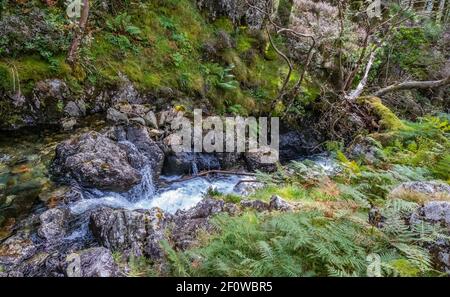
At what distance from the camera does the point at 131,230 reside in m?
4.11

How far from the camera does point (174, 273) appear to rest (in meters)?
3.07

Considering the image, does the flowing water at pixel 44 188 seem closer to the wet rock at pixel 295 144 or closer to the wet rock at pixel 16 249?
the wet rock at pixel 16 249

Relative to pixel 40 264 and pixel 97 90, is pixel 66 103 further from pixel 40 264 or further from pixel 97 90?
pixel 40 264

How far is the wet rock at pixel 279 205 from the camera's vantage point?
169 inches

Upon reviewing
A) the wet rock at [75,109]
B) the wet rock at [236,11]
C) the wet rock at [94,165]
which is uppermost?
the wet rock at [236,11]

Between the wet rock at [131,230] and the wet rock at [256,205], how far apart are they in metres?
1.20

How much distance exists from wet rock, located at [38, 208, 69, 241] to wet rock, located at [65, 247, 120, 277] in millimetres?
1008

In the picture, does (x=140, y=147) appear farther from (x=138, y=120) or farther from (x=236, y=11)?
(x=236, y=11)

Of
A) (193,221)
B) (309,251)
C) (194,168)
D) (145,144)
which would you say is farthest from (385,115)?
(309,251)

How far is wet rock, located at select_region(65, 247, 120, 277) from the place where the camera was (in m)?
3.16

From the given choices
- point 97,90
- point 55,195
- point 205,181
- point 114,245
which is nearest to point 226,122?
point 205,181

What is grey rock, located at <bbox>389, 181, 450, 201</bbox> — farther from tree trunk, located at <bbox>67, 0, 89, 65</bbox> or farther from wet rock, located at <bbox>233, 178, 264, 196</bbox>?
tree trunk, located at <bbox>67, 0, 89, 65</bbox>

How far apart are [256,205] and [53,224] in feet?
9.46

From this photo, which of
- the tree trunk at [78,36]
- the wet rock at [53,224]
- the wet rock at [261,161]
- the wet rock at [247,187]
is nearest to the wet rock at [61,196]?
the wet rock at [53,224]
